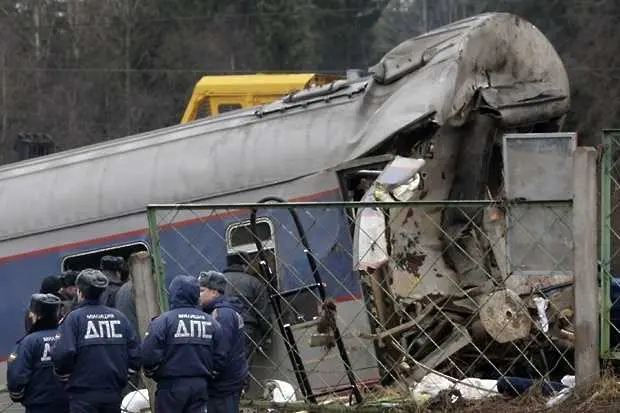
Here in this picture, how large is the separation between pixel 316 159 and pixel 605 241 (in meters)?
3.68

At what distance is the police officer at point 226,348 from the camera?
368 inches

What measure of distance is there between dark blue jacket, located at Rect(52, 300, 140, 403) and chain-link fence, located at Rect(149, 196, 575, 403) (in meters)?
0.56

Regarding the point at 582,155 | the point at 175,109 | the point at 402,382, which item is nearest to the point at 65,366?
the point at 402,382

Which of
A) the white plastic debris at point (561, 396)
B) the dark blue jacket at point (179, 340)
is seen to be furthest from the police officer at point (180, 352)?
the white plastic debris at point (561, 396)

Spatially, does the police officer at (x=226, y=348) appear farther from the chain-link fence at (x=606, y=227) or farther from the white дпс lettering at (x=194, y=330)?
the chain-link fence at (x=606, y=227)

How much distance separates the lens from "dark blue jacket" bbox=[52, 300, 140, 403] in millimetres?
9188

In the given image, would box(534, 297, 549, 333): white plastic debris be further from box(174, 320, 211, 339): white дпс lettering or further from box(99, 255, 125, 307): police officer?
box(99, 255, 125, 307): police officer

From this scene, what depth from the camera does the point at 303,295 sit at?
11562 millimetres

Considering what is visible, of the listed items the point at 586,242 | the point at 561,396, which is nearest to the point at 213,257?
the point at 561,396

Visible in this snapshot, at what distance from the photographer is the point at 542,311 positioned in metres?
9.92

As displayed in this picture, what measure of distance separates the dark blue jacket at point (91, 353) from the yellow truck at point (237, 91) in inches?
471

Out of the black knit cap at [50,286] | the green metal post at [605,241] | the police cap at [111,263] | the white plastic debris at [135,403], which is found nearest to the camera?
the green metal post at [605,241]

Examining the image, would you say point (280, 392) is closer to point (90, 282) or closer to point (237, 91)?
point (90, 282)

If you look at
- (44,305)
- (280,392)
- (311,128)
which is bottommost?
(280,392)
